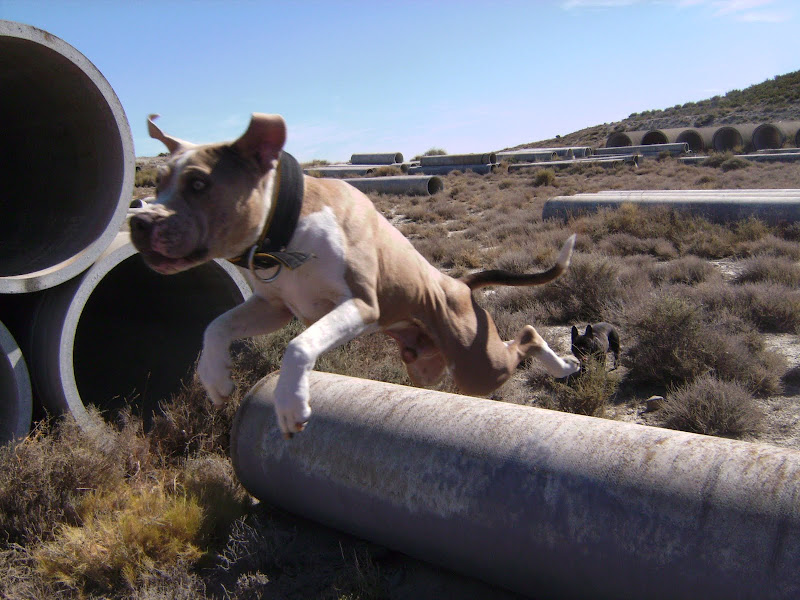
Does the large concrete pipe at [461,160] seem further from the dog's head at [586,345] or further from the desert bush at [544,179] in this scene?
the dog's head at [586,345]

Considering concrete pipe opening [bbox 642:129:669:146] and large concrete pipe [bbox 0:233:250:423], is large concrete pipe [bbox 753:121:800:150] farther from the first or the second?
large concrete pipe [bbox 0:233:250:423]

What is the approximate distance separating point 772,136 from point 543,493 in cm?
4207

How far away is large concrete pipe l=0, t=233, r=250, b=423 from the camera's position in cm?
614

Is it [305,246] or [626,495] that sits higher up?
[305,246]

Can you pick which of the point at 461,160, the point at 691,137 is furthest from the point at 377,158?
the point at 691,137

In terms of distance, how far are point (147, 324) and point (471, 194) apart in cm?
1823

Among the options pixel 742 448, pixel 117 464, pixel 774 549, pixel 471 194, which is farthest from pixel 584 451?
pixel 471 194

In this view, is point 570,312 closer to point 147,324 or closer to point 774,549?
point 147,324

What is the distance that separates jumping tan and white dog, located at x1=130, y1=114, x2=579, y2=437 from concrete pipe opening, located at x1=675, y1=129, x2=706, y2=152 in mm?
40532

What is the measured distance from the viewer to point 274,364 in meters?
6.52

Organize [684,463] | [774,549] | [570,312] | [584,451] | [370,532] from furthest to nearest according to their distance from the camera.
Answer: [570,312]
[370,532]
[584,451]
[684,463]
[774,549]

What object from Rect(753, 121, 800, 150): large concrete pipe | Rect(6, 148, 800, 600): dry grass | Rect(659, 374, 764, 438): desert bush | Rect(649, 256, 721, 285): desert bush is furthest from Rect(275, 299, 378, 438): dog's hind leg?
Rect(753, 121, 800, 150): large concrete pipe

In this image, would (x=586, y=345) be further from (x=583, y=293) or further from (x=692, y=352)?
(x=583, y=293)

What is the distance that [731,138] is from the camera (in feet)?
131
